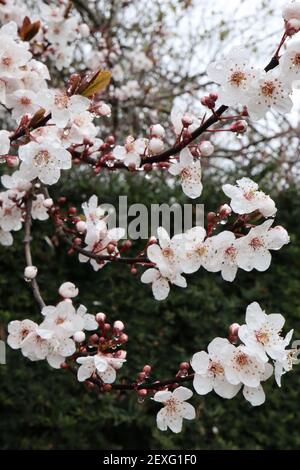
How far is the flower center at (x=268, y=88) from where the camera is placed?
126 cm

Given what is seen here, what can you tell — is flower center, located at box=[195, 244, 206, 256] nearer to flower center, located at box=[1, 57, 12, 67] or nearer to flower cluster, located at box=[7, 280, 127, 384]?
flower cluster, located at box=[7, 280, 127, 384]

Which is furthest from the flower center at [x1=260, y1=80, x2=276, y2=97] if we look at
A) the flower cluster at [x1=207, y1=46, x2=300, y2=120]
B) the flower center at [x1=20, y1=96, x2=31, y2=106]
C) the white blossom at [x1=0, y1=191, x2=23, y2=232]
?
the white blossom at [x1=0, y1=191, x2=23, y2=232]

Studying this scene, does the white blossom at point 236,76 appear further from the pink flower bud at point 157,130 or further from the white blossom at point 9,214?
the white blossom at point 9,214

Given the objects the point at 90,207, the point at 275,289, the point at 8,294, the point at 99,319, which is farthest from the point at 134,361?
the point at 99,319

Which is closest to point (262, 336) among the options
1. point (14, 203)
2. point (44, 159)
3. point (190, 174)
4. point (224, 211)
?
point (224, 211)

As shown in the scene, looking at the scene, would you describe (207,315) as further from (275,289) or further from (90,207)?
(90,207)

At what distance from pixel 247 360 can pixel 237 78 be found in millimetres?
651

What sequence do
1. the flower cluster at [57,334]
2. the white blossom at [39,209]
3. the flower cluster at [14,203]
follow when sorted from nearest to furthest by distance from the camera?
the flower cluster at [57,334], the flower cluster at [14,203], the white blossom at [39,209]

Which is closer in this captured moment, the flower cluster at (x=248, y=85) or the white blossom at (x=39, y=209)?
the flower cluster at (x=248, y=85)

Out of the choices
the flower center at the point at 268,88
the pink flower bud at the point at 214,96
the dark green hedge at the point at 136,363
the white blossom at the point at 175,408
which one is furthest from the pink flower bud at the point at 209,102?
the dark green hedge at the point at 136,363

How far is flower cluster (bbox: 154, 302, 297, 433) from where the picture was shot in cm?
127

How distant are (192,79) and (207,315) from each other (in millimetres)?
1903

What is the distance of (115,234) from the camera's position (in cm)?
179

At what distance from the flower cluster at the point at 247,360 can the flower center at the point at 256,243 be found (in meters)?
0.15
